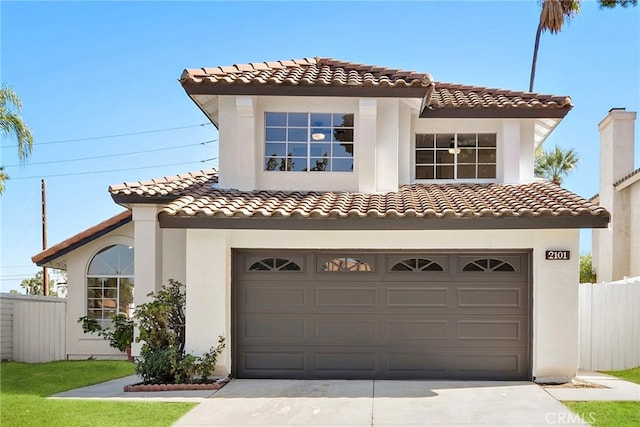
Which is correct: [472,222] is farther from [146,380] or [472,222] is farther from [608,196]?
[608,196]

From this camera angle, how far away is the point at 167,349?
37.4 feet

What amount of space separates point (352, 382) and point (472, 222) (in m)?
3.50

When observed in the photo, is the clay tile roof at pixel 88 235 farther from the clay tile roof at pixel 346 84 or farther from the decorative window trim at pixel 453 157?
the decorative window trim at pixel 453 157

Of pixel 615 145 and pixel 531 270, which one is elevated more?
Answer: pixel 615 145

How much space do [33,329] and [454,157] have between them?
1164 cm

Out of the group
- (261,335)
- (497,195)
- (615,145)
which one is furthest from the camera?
(615,145)

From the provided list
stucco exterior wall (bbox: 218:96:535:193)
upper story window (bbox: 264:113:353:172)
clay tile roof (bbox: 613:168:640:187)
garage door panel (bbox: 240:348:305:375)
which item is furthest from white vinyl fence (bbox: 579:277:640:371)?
clay tile roof (bbox: 613:168:640:187)

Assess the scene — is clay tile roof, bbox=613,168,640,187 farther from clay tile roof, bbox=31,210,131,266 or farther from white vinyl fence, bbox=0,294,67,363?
white vinyl fence, bbox=0,294,67,363

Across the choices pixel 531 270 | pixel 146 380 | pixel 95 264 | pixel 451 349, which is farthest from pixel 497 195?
pixel 95 264

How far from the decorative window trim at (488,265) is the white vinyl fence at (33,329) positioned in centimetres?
1091

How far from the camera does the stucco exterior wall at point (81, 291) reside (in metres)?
16.8

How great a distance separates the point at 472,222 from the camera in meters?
11.0

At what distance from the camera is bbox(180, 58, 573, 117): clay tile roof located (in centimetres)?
1291

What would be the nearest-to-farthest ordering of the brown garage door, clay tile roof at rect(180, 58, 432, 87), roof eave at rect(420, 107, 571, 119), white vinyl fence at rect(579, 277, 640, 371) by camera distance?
the brown garage door < clay tile roof at rect(180, 58, 432, 87) < white vinyl fence at rect(579, 277, 640, 371) < roof eave at rect(420, 107, 571, 119)
